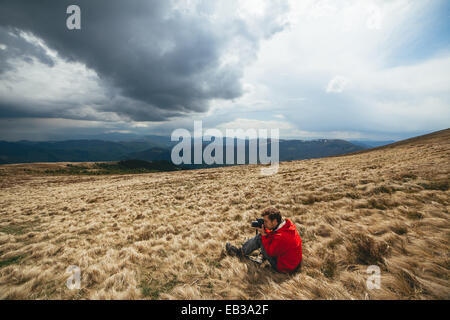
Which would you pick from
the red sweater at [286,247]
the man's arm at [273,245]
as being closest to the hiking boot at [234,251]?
the man's arm at [273,245]

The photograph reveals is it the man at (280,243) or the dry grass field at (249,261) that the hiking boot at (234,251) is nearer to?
the dry grass field at (249,261)

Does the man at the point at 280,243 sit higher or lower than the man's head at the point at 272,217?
lower

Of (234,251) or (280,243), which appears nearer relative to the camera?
(280,243)

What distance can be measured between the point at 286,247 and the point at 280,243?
19 cm

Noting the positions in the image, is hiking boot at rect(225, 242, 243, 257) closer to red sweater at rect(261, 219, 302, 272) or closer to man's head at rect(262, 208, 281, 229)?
red sweater at rect(261, 219, 302, 272)

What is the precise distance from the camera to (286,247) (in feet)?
14.3

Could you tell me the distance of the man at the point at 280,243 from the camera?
→ 4.36 m

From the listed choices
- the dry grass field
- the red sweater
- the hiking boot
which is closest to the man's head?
the red sweater

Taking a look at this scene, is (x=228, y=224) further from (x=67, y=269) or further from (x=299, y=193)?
(x=67, y=269)

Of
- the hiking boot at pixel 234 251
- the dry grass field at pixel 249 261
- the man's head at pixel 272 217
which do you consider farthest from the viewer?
the hiking boot at pixel 234 251

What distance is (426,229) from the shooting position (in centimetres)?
492

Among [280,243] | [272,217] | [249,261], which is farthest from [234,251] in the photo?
[272,217]

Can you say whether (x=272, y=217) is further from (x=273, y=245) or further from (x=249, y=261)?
(x=249, y=261)
